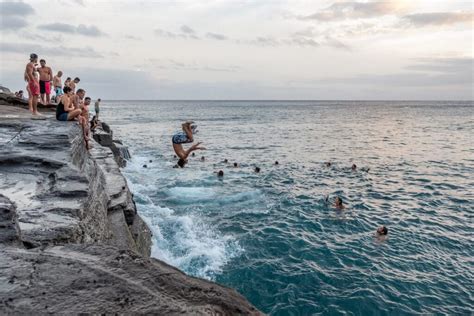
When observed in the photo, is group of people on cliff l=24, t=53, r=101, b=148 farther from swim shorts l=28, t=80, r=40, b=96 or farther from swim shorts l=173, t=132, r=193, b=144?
swim shorts l=173, t=132, r=193, b=144

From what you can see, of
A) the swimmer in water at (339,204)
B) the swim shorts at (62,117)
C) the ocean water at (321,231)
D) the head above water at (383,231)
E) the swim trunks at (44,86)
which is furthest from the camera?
the swim trunks at (44,86)

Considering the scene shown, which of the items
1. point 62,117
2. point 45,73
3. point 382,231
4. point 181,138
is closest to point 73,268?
point 181,138

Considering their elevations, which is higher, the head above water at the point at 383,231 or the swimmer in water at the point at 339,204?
the swimmer in water at the point at 339,204

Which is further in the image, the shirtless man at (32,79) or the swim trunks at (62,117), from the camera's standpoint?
the shirtless man at (32,79)

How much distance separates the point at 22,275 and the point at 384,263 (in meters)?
12.6

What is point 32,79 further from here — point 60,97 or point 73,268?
point 73,268

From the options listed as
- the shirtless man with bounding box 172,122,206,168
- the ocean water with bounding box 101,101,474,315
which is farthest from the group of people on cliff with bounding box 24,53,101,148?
the ocean water with bounding box 101,101,474,315

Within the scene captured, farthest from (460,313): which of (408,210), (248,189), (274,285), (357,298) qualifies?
(248,189)

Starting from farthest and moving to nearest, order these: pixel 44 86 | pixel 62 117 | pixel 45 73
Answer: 1. pixel 44 86
2. pixel 45 73
3. pixel 62 117

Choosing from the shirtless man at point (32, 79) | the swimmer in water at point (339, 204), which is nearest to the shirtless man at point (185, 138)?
the shirtless man at point (32, 79)

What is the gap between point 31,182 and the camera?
9.47 m

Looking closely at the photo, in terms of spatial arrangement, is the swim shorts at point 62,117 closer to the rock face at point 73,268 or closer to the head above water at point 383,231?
the rock face at point 73,268

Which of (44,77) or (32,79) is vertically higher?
(44,77)

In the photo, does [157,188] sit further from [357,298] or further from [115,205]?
[357,298]
